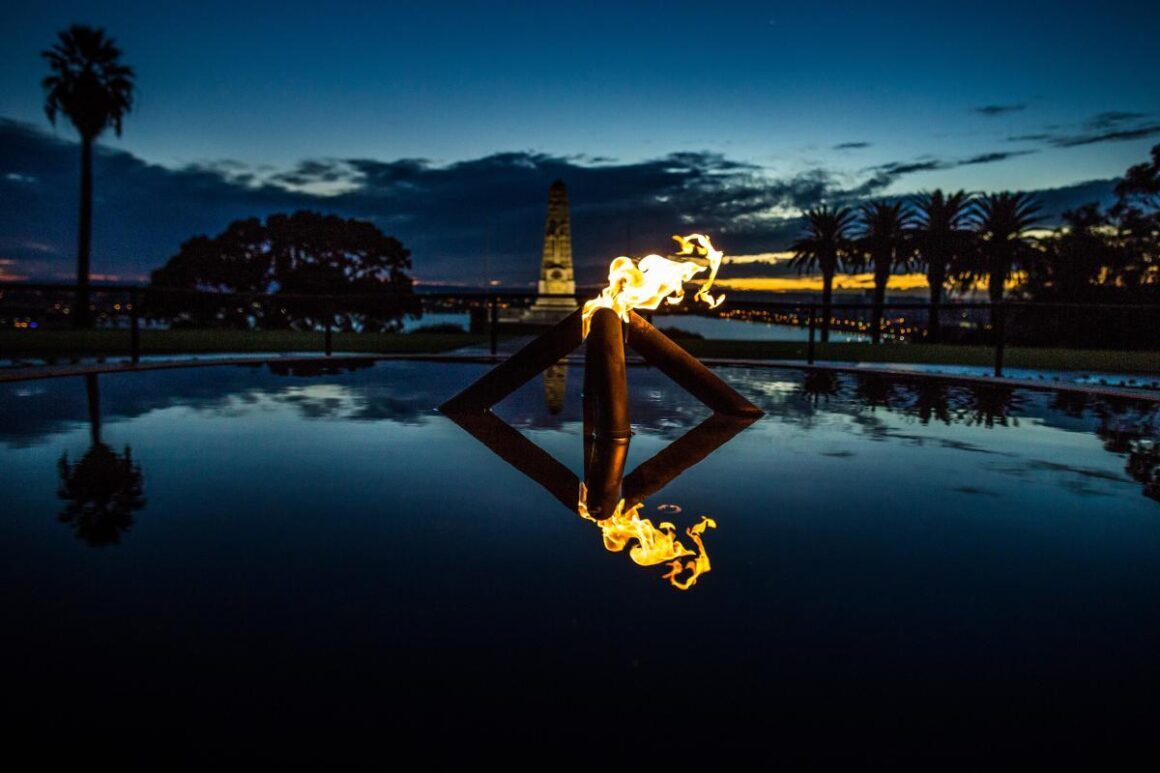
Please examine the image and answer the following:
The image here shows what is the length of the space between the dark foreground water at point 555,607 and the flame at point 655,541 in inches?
2.9

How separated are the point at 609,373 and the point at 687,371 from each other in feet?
4.53

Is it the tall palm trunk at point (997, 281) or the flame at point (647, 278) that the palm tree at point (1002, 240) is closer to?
the tall palm trunk at point (997, 281)

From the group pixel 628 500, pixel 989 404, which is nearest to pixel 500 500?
pixel 628 500

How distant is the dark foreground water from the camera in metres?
1.84

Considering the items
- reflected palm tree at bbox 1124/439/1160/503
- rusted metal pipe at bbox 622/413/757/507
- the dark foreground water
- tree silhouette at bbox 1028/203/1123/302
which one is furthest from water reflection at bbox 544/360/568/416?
tree silhouette at bbox 1028/203/1123/302

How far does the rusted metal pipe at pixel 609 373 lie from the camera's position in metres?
6.30

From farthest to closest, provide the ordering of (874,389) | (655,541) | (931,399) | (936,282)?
1. (936,282)
2. (874,389)
3. (931,399)
4. (655,541)

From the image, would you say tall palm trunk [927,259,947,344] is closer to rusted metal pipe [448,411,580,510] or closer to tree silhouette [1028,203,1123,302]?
Result: tree silhouette [1028,203,1123,302]

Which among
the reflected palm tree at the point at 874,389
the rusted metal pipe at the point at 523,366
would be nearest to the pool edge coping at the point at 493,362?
the reflected palm tree at the point at 874,389

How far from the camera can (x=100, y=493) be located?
4.11 metres

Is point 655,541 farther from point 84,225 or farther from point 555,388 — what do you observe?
point 84,225

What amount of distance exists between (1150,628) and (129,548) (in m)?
3.78

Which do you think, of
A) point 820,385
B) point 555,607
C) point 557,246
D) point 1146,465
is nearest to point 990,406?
point 820,385

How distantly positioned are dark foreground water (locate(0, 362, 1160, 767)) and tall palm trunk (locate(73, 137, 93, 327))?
1263 inches
